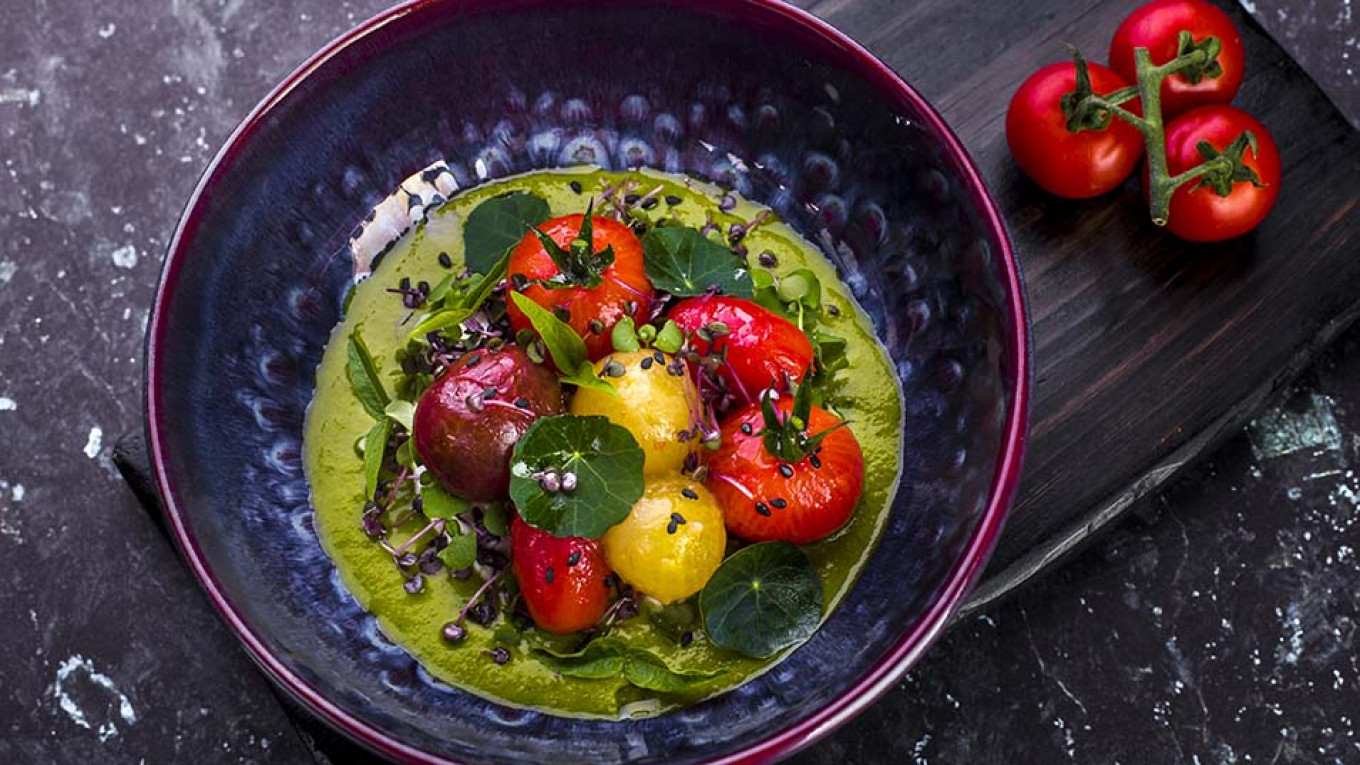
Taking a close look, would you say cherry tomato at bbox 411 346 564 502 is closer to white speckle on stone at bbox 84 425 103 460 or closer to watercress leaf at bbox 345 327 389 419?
watercress leaf at bbox 345 327 389 419

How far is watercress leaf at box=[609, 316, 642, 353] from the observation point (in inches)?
57.9

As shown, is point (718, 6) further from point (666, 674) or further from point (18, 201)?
point (18, 201)

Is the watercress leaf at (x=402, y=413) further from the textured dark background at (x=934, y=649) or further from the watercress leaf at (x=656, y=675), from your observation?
the textured dark background at (x=934, y=649)

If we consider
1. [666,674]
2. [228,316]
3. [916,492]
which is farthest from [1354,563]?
[228,316]

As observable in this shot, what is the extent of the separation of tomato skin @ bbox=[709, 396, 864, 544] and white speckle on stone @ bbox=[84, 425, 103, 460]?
1.01m

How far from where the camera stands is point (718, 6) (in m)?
1.61

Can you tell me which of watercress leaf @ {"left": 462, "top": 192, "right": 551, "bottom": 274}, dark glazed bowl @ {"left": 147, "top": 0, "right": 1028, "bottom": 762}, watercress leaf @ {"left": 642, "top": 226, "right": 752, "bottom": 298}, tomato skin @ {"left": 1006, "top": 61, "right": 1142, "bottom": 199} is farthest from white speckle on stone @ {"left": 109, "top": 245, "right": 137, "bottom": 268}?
tomato skin @ {"left": 1006, "top": 61, "right": 1142, "bottom": 199}

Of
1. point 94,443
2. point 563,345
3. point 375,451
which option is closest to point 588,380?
point 563,345

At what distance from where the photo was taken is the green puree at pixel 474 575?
1.51 meters

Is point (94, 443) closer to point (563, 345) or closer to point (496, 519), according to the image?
point (496, 519)

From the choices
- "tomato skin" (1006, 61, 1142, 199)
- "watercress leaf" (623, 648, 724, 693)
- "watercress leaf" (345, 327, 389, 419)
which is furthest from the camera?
"tomato skin" (1006, 61, 1142, 199)

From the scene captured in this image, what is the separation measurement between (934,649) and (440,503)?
2.57 ft

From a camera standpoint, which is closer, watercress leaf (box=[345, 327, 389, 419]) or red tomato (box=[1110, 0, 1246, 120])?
watercress leaf (box=[345, 327, 389, 419])

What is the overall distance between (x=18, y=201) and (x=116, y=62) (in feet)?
0.85
